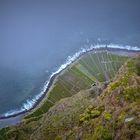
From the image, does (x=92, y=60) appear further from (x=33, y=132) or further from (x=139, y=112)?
(x=139, y=112)

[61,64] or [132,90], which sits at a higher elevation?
[61,64]

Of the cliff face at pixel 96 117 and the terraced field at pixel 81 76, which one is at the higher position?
the terraced field at pixel 81 76

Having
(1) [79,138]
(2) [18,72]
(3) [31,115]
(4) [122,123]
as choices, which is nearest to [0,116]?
(3) [31,115]

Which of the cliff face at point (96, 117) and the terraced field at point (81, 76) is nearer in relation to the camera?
the cliff face at point (96, 117)

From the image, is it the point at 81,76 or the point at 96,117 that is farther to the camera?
the point at 81,76

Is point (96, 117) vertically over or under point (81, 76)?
under
